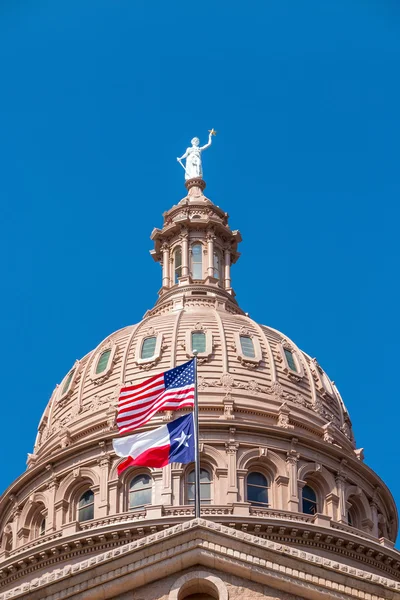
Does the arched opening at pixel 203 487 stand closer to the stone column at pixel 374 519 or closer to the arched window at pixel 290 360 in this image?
the stone column at pixel 374 519

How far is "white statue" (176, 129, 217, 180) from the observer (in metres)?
99.8

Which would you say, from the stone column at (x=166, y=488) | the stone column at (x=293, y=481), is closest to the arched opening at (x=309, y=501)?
the stone column at (x=293, y=481)

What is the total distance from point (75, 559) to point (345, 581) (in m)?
37.5

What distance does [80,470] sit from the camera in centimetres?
7388

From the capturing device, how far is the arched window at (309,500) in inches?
2872

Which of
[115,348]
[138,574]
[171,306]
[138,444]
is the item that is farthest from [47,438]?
[138,574]

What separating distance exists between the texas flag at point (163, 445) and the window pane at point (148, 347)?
3207cm

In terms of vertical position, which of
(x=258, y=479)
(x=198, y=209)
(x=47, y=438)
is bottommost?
(x=258, y=479)

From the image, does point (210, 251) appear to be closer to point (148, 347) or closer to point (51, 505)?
point (148, 347)

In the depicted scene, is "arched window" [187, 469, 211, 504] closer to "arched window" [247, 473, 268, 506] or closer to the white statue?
"arched window" [247, 473, 268, 506]

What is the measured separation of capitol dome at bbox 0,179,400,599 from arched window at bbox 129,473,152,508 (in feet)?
0.21

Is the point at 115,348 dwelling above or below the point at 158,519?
above

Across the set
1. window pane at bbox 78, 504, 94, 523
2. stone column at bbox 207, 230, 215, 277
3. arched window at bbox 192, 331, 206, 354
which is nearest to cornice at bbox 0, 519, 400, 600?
window pane at bbox 78, 504, 94, 523

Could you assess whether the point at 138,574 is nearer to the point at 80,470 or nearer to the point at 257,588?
the point at 257,588
